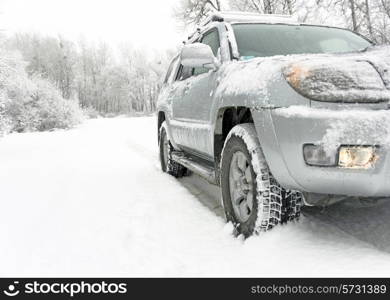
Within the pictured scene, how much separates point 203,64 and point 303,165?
1.45 m

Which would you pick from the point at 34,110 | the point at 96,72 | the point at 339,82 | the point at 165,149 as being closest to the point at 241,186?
the point at 339,82

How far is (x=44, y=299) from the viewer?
7.04ft

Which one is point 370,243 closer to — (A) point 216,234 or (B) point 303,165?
(B) point 303,165

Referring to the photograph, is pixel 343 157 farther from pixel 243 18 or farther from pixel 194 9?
pixel 194 9

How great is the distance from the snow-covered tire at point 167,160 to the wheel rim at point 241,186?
2.57 meters

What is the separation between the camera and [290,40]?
3691 millimetres

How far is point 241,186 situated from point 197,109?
1.14 meters

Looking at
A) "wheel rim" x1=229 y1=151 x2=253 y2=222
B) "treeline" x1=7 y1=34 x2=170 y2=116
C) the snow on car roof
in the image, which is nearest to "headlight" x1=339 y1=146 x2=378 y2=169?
"wheel rim" x1=229 y1=151 x2=253 y2=222

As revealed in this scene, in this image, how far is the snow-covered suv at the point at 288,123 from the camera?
216 centimetres

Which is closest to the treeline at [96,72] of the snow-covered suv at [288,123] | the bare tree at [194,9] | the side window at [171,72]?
the bare tree at [194,9]

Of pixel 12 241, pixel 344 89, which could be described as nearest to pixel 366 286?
pixel 344 89

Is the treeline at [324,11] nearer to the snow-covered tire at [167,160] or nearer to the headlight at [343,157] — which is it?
the snow-covered tire at [167,160]

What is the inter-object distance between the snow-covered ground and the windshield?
1.44m

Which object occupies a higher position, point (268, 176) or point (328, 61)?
point (328, 61)
